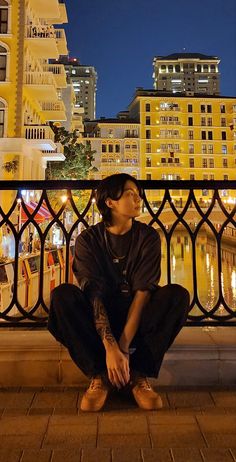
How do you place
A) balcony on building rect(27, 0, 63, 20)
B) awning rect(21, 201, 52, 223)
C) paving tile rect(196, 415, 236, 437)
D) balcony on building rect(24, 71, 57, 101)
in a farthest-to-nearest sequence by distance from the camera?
1. balcony on building rect(27, 0, 63, 20)
2. balcony on building rect(24, 71, 57, 101)
3. awning rect(21, 201, 52, 223)
4. paving tile rect(196, 415, 236, 437)

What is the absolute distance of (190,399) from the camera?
2.24 m

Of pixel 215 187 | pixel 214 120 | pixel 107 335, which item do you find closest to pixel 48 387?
pixel 107 335

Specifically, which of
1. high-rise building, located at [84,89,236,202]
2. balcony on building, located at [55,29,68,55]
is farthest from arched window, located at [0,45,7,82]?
high-rise building, located at [84,89,236,202]

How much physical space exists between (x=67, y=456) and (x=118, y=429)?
320mm

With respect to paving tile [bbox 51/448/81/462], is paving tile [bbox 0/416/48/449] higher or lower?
higher

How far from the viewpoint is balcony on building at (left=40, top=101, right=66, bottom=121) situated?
2625 cm

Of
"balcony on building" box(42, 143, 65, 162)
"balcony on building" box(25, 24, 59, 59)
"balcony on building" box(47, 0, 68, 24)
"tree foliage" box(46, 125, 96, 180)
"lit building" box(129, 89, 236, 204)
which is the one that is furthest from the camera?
"lit building" box(129, 89, 236, 204)

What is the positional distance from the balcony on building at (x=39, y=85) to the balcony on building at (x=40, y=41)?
5.68ft

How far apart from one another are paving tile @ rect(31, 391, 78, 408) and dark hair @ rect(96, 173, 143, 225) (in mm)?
1080

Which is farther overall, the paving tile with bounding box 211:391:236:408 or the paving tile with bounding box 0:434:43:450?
the paving tile with bounding box 211:391:236:408

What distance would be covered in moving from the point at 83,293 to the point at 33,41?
2344 centimetres

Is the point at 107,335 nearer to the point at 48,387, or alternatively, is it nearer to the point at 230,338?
the point at 48,387

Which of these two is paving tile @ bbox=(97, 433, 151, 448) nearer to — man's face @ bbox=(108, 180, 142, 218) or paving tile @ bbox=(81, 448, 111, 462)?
paving tile @ bbox=(81, 448, 111, 462)

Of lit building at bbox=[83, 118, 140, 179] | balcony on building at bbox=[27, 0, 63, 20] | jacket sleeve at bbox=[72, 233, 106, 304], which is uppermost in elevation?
lit building at bbox=[83, 118, 140, 179]
